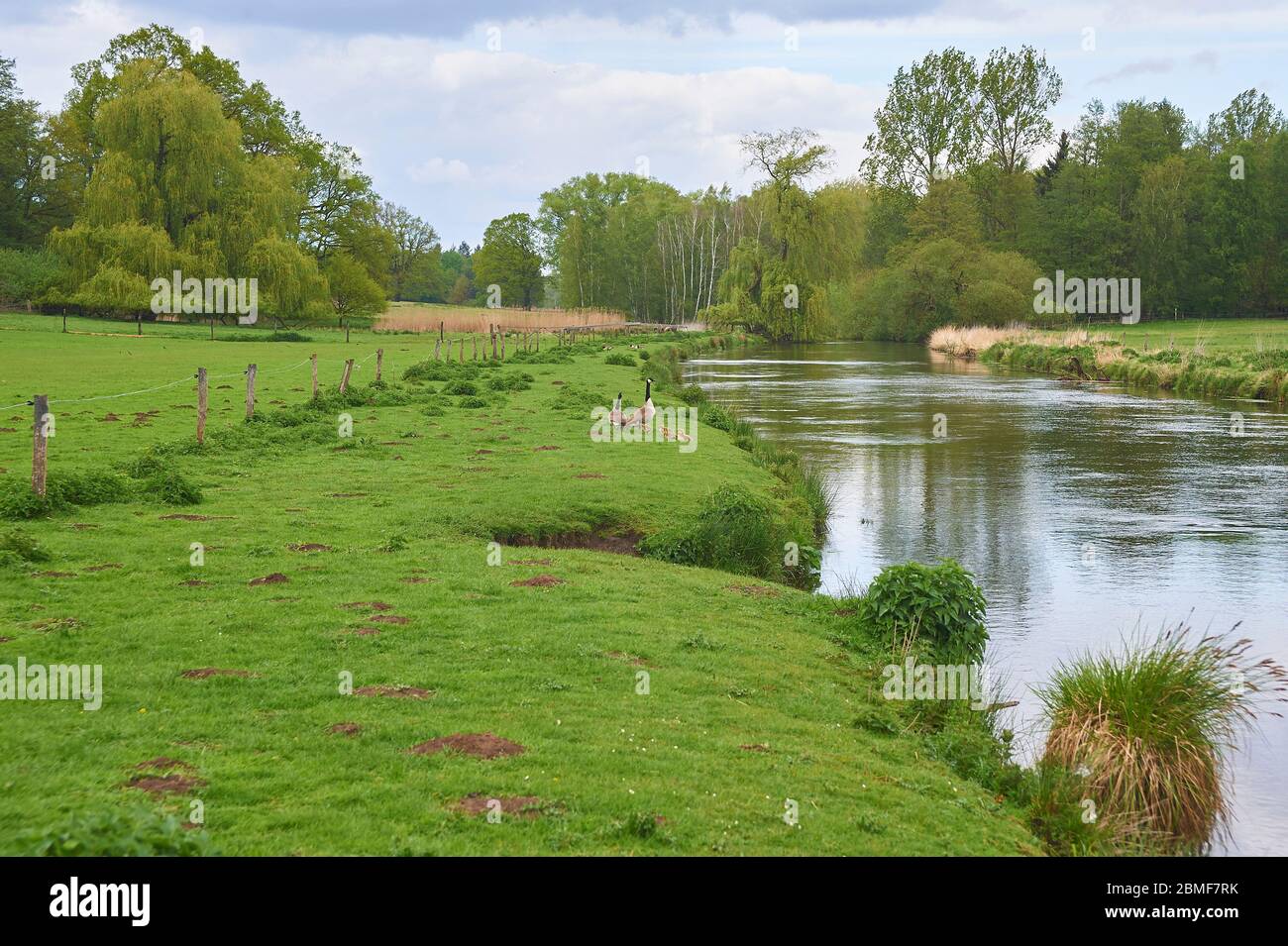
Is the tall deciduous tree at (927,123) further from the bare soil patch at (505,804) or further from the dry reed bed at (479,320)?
the bare soil patch at (505,804)

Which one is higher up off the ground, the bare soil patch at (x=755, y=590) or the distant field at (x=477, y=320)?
the distant field at (x=477, y=320)

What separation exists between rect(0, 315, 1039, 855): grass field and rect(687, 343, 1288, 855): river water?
330 centimetres

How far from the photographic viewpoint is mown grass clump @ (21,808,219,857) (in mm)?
5203

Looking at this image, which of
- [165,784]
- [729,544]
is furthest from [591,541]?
[165,784]

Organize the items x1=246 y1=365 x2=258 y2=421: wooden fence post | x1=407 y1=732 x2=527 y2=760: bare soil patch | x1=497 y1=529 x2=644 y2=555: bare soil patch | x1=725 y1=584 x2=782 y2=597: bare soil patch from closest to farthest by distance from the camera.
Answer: x1=407 y1=732 x2=527 y2=760: bare soil patch
x1=725 y1=584 x2=782 y2=597: bare soil patch
x1=497 y1=529 x2=644 y2=555: bare soil patch
x1=246 y1=365 x2=258 y2=421: wooden fence post

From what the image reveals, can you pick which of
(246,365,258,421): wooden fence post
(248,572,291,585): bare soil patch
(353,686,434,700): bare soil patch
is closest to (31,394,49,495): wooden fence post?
(248,572,291,585): bare soil patch

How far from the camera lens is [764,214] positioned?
90.2 metres

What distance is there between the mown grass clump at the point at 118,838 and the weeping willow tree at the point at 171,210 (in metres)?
66.5

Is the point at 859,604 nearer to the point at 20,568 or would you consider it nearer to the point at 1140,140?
the point at 20,568

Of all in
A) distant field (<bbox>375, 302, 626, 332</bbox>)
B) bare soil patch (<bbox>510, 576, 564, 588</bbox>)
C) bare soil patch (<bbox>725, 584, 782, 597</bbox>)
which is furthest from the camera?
distant field (<bbox>375, 302, 626, 332</bbox>)

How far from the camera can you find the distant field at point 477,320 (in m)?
85.3

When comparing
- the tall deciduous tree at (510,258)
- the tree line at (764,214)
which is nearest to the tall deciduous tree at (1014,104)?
the tree line at (764,214)

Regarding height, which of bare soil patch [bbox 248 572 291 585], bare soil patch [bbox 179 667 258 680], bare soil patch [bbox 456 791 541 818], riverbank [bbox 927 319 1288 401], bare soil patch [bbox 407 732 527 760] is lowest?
bare soil patch [bbox 456 791 541 818]

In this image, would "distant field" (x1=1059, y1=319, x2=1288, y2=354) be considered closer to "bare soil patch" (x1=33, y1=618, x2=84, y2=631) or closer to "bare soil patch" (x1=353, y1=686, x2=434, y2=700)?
"bare soil patch" (x1=353, y1=686, x2=434, y2=700)
